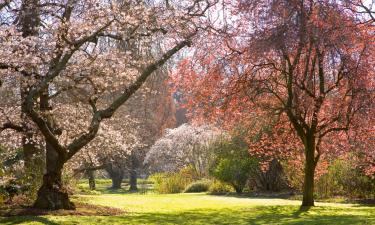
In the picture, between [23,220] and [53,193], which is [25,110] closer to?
[53,193]

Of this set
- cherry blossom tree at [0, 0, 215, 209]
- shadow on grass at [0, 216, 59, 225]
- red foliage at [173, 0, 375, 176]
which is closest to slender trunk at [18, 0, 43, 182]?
cherry blossom tree at [0, 0, 215, 209]

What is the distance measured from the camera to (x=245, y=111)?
51.5 feet

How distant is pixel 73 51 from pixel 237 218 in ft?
17.9

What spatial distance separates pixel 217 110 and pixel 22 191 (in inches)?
238

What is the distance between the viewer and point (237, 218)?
12.0 meters

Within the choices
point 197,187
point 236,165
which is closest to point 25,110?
point 236,165

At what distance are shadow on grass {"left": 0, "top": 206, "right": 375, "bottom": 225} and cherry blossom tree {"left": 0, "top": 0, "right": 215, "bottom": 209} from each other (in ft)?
6.23

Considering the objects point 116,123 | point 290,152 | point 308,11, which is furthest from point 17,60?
point 290,152

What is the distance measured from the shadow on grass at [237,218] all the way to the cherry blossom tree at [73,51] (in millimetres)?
1900

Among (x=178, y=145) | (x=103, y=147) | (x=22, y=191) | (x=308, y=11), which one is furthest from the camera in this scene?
(x=178, y=145)

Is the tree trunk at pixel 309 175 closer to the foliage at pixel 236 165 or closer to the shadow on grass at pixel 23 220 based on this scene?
the foliage at pixel 236 165

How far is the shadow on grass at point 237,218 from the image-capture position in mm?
10672

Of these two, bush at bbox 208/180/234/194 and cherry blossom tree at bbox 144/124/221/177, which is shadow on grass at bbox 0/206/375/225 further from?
cherry blossom tree at bbox 144/124/221/177

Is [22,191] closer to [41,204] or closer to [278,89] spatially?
[41,204]
